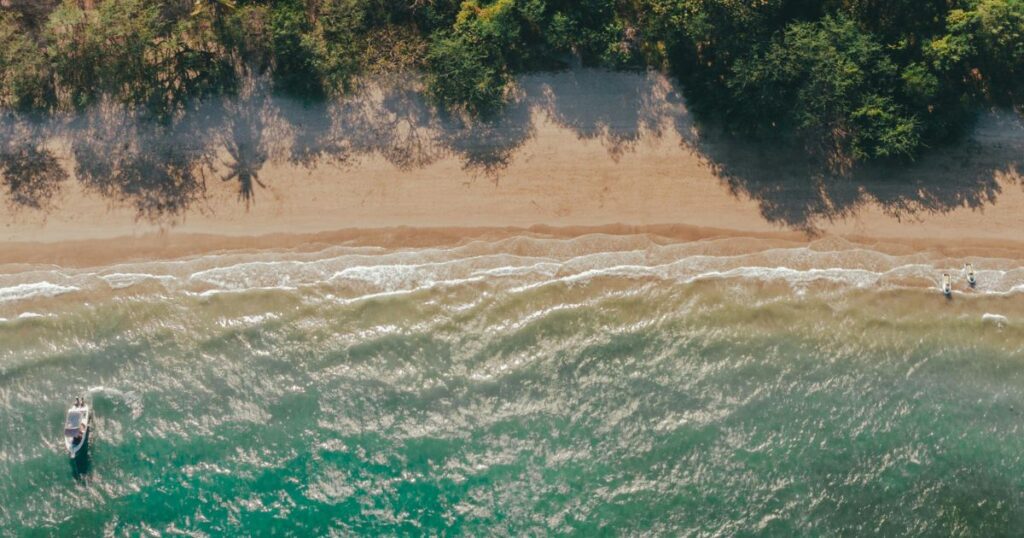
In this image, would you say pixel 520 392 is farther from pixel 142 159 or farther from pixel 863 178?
pixel 142 159

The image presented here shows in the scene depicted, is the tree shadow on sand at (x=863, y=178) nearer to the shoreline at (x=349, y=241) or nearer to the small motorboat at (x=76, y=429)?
the shoreline at (x=349, y=241)

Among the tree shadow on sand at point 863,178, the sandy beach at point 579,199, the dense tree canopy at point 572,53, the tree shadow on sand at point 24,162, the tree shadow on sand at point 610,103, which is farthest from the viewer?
the tree shadow on sand at point 24,162

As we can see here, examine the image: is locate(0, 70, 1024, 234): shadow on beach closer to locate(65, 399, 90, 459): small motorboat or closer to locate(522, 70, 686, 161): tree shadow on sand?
locate(522, 70, 686, 161): tree shadow on sand

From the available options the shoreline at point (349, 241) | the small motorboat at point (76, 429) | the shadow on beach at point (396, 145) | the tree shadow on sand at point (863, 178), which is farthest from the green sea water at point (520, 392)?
the shadow on beach at point (396, 145)

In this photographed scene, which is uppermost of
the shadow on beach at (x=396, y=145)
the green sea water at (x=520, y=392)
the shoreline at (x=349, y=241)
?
the shadow on beach at (x=396, y=145)

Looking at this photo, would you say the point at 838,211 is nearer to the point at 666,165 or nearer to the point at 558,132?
the point at 666,165

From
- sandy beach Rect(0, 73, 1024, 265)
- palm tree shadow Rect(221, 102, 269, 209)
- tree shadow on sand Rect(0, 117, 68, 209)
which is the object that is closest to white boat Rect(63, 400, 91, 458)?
sandy beach Rect(0, 73, 1024, 265)
